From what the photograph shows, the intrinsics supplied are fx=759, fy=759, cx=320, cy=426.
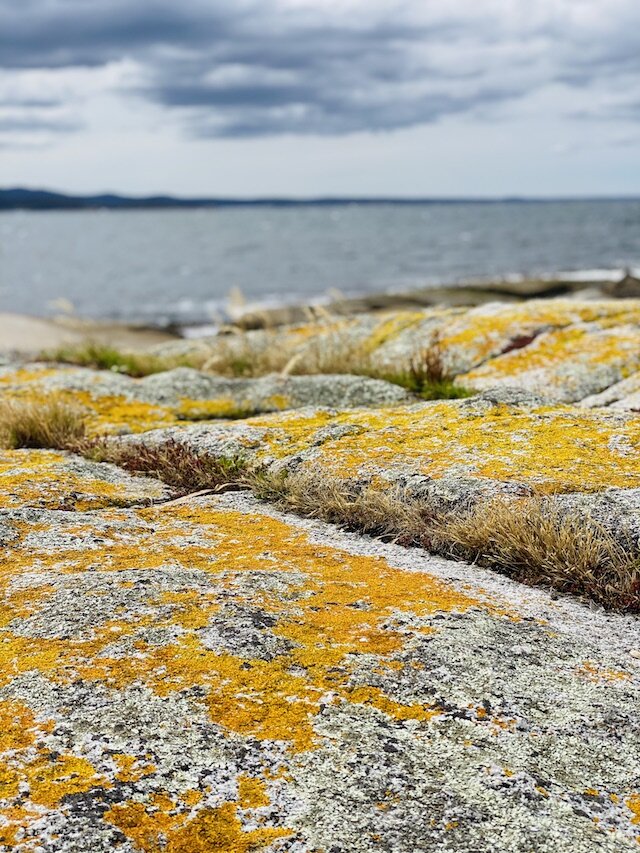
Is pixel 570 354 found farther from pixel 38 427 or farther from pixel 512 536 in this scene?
pixel 38 427

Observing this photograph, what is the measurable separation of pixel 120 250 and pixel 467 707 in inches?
4449

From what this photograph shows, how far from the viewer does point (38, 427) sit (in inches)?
212

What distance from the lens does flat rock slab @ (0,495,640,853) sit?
197cm

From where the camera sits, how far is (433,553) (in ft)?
12.0

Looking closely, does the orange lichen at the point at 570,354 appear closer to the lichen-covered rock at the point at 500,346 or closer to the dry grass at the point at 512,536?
the lichen-covered rock at the point at 500,346

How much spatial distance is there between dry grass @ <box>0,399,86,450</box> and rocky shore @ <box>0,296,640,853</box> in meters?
0.02

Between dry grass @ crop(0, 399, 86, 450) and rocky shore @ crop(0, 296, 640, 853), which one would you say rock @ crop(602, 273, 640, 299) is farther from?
dry grass @ crop(0, 399, 86, 450)

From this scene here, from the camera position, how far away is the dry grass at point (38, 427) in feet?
17.6

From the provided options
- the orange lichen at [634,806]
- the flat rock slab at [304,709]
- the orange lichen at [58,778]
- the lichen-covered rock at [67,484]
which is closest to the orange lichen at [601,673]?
the flat rock slab at [304,709]

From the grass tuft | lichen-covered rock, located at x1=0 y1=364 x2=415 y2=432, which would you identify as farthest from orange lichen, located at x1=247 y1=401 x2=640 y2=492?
the grass tuft

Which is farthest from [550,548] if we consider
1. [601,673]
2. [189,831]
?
[189,831]

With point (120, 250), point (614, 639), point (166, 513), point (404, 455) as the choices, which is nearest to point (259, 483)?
point (166, 513)

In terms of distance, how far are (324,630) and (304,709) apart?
18.3 inches

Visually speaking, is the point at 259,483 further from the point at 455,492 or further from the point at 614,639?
the point at 614,639
